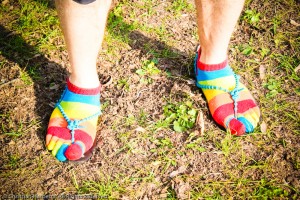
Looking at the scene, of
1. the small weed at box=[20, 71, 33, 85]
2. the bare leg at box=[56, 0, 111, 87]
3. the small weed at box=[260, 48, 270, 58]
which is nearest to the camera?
the bare leg at box=[56, 0, 111, 87]

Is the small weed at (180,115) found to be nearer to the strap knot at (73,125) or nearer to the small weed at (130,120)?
the small weed at (130,120)

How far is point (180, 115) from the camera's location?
1.87 m

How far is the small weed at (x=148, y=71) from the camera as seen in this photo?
6.80 feet

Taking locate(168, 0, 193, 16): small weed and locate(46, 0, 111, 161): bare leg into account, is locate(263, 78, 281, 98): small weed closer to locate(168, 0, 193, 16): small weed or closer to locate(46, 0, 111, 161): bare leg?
locate(168, 0, 193, 16): small weed

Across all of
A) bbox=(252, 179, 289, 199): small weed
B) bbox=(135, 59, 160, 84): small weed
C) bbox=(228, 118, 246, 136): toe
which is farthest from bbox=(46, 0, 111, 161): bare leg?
bbox=(252, 179, 289, 199): small weed

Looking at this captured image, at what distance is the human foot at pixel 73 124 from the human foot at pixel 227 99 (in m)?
0.73

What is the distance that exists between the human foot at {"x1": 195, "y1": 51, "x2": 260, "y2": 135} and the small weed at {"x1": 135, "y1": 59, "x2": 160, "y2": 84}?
34 cm

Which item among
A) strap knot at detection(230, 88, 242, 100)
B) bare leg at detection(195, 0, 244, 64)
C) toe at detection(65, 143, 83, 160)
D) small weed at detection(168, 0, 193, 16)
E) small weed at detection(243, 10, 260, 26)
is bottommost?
toe at detection(65, 143, 83, 160)

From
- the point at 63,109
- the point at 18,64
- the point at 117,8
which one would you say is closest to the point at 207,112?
the point at 63,109

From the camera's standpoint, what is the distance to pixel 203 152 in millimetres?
1751

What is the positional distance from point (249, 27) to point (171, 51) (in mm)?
742

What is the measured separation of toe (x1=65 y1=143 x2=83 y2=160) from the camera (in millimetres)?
1616

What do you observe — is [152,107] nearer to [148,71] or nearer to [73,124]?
[148,71]

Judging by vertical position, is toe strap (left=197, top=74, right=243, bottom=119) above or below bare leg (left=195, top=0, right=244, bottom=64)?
below
